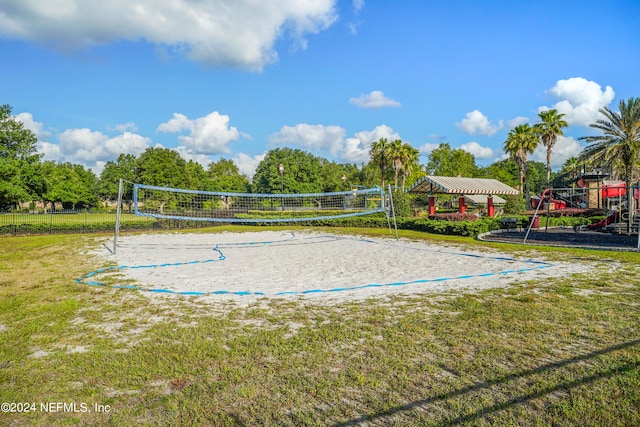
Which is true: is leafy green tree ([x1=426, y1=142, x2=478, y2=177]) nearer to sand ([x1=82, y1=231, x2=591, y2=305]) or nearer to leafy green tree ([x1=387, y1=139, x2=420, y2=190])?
leafy green tree ([x1=387, y1=139, x2=420, y2=190])

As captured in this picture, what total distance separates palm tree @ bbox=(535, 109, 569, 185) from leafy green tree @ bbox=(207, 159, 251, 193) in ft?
145

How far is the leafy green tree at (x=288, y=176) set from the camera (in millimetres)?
51656

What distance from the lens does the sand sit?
658 cm

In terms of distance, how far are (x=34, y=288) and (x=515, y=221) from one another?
59.5 feet

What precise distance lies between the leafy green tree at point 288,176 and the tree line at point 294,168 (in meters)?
0.13

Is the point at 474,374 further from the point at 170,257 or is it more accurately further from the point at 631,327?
the point at 170,257

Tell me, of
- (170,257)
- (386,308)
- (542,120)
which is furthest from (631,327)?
(542,120)

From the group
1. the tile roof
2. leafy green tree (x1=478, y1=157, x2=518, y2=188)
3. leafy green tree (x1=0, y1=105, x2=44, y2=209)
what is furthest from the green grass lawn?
leafy green tree (x1=478, y1=157, x2=518, y2=188)

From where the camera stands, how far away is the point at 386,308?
5359 mm

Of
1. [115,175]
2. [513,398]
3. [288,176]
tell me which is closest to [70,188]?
[115,175]

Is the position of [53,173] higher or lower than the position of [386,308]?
higher

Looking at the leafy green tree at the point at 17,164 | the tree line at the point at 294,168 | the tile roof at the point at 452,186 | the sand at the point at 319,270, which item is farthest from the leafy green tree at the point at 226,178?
the sand at the point at 319,270

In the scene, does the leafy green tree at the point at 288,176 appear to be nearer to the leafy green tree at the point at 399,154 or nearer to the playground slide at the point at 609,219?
the leafy green tree at the point at 399,154

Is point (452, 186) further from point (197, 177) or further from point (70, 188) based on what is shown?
point (70, 188)
